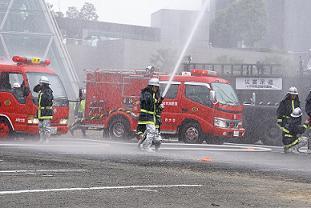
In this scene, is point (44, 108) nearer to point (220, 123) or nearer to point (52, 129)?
point (52, 129)

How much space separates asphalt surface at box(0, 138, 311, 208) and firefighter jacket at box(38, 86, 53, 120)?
2718mm

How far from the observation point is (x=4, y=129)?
18.8 meters

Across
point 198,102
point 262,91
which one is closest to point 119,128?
point 198,102

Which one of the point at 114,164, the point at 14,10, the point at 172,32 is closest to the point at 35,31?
the point at 14,10

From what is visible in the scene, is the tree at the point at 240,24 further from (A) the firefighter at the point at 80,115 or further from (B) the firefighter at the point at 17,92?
(B) the firefighter at the point at 17,92

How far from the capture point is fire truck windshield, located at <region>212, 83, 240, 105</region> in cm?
2019

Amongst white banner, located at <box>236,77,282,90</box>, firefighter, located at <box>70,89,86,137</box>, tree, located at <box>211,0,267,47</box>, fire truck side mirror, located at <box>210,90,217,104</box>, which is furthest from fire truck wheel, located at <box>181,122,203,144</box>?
tree, located at <box>211,0,267,47</box>

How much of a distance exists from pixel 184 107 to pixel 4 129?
5.04 meters

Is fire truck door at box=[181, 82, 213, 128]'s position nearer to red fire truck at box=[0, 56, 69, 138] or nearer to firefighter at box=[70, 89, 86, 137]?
red fire truck at box=[0, 56, 69, 138]

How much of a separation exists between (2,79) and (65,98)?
6.26ft

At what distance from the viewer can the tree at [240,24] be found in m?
70.7

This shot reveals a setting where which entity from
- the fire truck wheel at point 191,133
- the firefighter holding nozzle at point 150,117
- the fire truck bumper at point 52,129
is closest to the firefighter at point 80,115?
the fire truck bumper at point 52,129

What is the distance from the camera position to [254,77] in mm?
24219

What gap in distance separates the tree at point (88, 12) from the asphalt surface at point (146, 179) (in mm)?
93909
